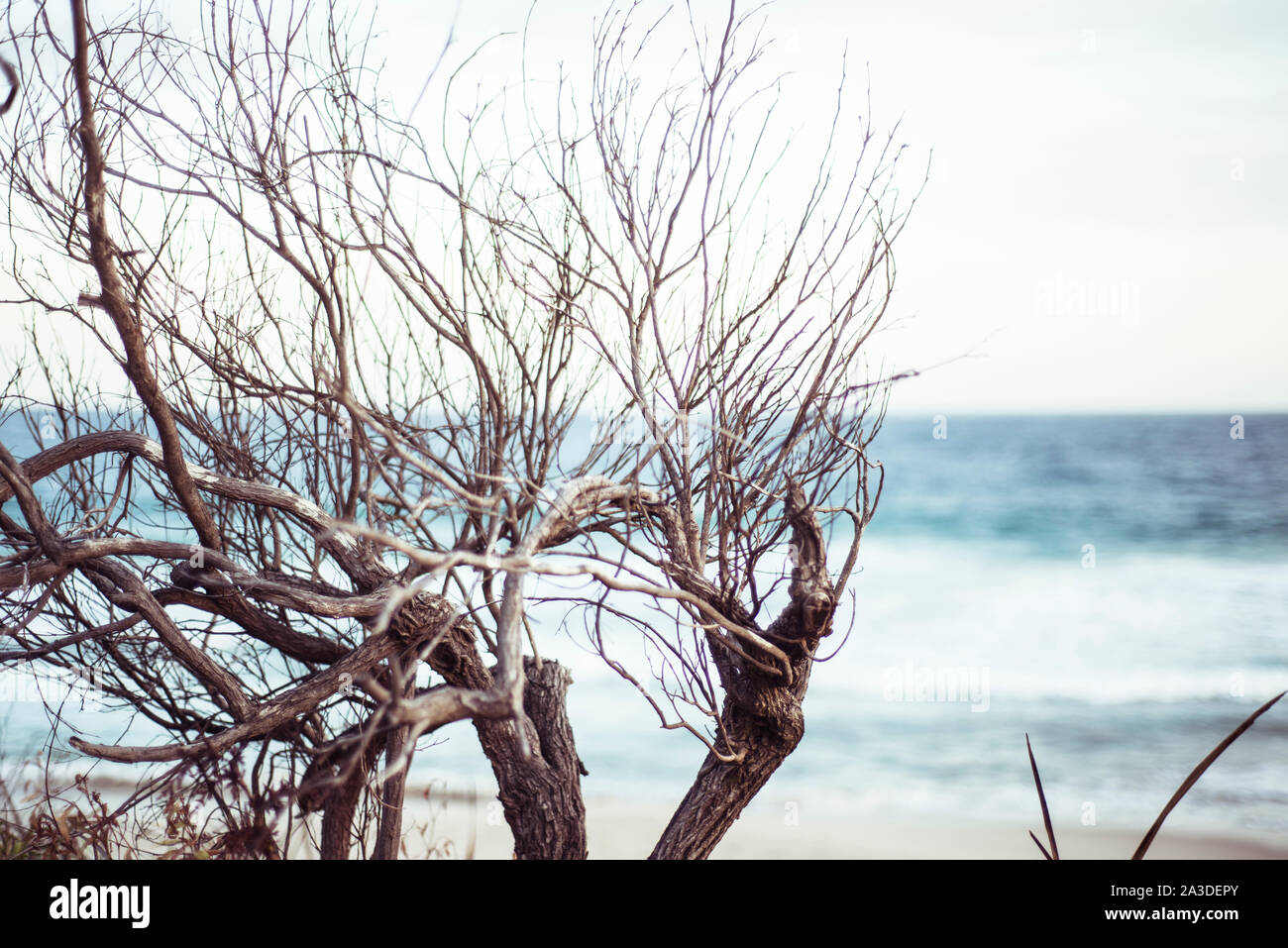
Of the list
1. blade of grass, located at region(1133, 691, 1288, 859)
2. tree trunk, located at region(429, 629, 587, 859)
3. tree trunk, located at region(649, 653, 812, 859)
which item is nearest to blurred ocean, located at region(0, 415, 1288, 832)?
tree trunk, located at region(429, 629, 587, 859)

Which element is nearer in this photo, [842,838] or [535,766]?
[535,766]

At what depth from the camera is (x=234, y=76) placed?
2.82 metres

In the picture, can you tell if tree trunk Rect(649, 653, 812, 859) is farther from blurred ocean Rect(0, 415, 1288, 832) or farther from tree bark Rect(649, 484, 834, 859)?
blurred ocean Rect(0, 415, 1288, 832)

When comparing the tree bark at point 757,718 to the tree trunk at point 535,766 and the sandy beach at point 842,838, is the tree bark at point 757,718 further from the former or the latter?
the sandy beach at point 842,838

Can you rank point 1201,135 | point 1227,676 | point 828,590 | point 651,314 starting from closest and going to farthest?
point 828,590
point 651,314
point 1227,676
point 1201,135

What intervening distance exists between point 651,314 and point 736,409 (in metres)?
0.41

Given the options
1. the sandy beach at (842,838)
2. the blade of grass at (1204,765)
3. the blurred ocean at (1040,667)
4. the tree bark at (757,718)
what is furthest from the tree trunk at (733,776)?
the sandy beach at (842,838)

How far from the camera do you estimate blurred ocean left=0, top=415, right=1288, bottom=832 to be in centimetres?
930

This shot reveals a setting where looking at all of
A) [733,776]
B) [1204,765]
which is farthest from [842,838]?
[1204,765]

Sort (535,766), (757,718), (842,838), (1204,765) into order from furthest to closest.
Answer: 1. (842,838)
2. (535,766)
3. (757,718)
4. (1204,765)

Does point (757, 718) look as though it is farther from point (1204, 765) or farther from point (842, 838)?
point (842, 838)

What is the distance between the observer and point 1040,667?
12.6m
